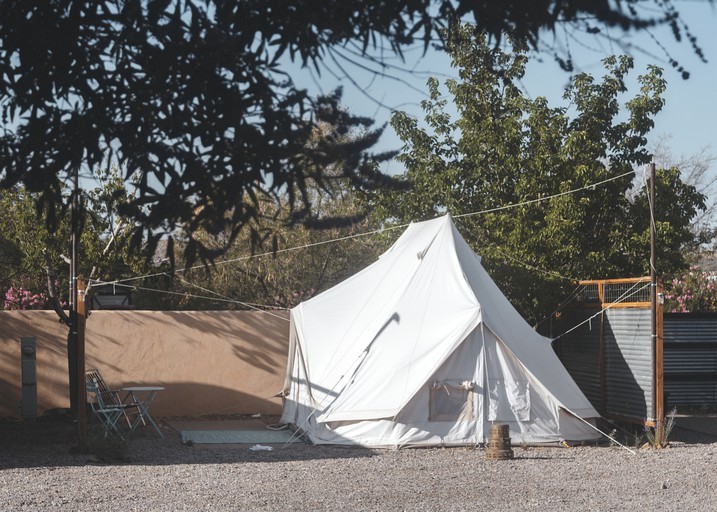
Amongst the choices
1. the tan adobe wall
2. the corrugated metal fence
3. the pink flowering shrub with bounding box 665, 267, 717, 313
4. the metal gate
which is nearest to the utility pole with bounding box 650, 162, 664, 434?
the metal gate

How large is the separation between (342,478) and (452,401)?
8.72 feet

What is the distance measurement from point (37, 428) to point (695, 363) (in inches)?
344

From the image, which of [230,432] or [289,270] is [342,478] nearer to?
[230,432]

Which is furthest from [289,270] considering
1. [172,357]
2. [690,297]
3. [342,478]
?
[342,478]

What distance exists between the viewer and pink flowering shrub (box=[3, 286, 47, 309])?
18.7 metres

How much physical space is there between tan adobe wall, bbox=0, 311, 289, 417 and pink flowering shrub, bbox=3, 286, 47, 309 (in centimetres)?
498

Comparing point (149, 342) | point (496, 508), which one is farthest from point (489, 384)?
point (149, 342)

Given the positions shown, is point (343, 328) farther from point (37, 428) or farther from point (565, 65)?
point (565, 65)

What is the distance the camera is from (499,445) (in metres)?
9.91

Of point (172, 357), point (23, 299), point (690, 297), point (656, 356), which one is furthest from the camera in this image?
point (690, 297)

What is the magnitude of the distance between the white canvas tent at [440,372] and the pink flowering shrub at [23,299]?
8476 mm

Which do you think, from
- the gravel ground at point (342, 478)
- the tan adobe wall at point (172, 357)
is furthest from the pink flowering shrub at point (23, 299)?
the gravel ground at point (342, 478)

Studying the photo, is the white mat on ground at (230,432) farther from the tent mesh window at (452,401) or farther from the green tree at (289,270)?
the green tree at (289,270)

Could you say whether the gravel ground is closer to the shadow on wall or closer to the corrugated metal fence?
the corrugated metal fence
